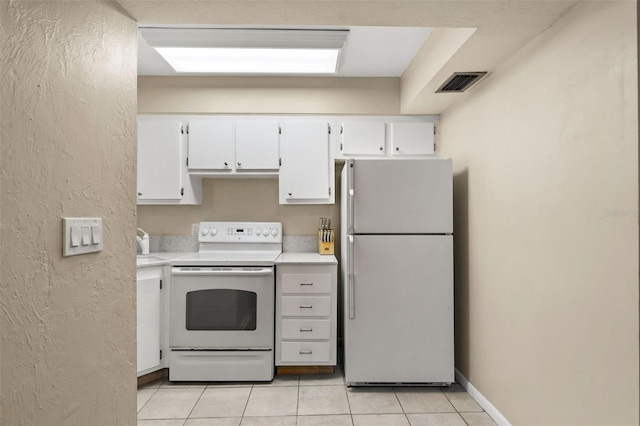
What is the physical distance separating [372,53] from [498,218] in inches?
59.5

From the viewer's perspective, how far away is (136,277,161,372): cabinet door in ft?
8.75

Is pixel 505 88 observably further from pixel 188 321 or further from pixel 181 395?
pixel 181 395

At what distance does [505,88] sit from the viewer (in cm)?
218

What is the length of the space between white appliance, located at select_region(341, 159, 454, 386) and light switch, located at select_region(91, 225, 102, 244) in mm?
1698

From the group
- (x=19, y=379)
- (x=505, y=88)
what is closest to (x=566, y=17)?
(x=505, y=88)

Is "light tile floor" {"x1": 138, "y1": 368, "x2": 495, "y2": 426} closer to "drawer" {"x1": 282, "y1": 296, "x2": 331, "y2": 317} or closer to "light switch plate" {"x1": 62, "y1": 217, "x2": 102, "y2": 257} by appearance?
"drawer" {"x1": 282, "y1": 296, "x2": 331, "y2": 317}

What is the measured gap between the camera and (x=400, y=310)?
8.80ft

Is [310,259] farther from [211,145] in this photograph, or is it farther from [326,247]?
[211,145]

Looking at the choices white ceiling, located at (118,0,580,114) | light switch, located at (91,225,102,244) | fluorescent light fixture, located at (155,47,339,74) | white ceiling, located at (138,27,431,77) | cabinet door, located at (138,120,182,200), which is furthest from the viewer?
cabinet door, located at (138,120,182,200)

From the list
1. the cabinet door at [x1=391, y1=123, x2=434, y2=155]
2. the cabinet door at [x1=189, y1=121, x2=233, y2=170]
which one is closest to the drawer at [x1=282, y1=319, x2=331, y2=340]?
the cabinet door at [x1=189, y1=121, x2=233, y2=170]

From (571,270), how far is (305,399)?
1815mm

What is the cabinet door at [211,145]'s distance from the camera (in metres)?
3.16

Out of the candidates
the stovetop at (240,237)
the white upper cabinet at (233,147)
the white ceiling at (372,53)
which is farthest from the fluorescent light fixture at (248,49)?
the stovetop at (240,237)

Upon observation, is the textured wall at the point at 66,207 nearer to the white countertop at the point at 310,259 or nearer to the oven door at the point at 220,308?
the oven door at the point at 220,308
